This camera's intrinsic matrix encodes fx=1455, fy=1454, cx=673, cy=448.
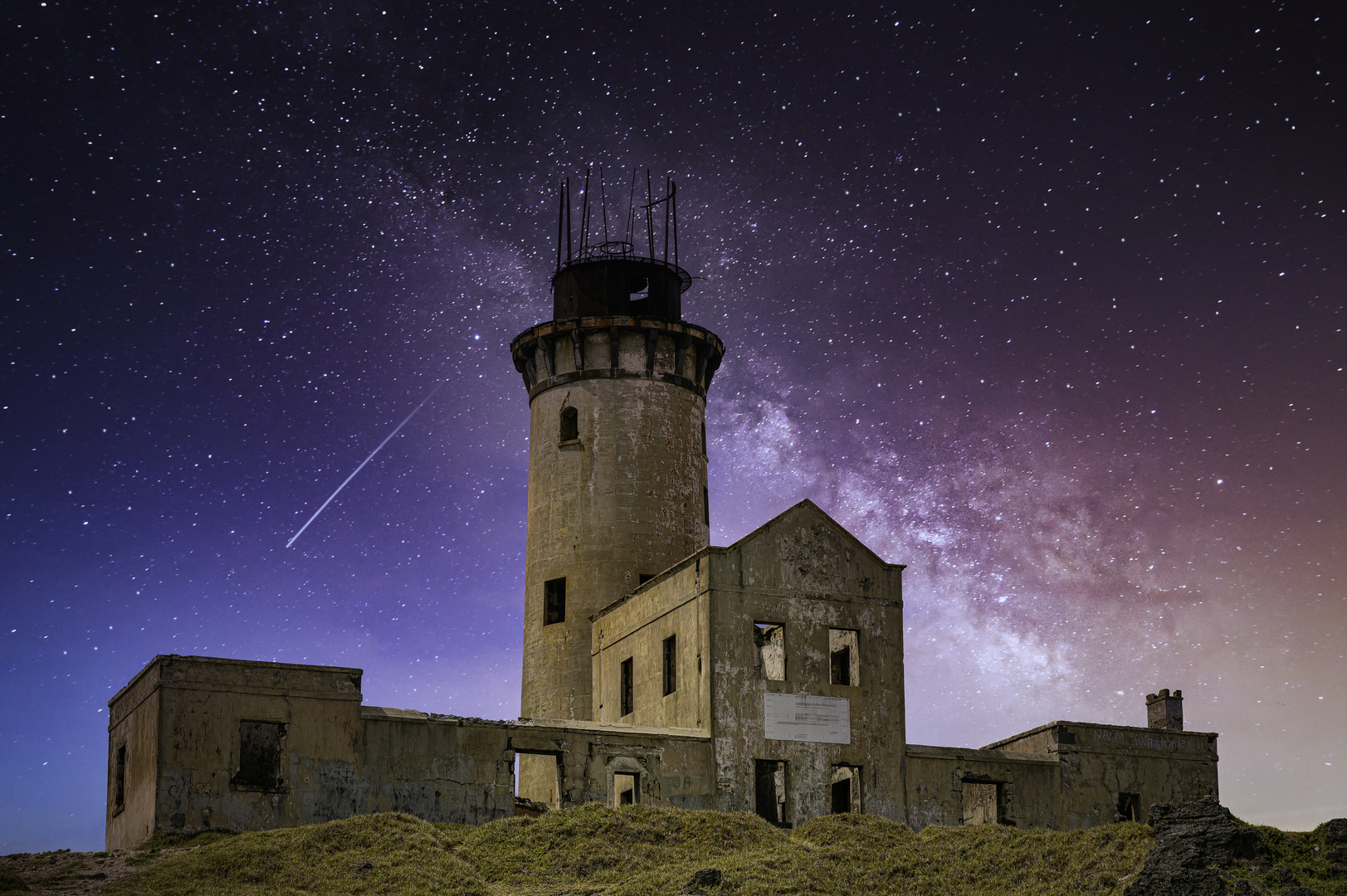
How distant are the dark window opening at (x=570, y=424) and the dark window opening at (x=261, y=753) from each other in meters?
15.1

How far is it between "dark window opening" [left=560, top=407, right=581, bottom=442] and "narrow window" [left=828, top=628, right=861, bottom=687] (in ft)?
36.0

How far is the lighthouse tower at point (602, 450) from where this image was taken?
42.6 meters

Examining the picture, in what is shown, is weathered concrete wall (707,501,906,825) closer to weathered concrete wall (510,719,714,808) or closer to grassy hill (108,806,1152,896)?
weathered concrete wall (510,719,714,808)

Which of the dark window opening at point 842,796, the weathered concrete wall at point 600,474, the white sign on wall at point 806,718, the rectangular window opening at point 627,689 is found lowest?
the dark window opening at point 842,796

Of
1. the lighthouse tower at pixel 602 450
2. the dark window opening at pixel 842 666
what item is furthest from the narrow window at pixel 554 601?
the dark window opening at pixel 842 666

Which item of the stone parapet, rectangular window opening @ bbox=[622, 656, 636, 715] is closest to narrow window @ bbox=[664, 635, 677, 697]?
rectangular window opening @ bbox=[622, 656, 636, 715]

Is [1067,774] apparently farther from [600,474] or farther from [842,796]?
[600,474]

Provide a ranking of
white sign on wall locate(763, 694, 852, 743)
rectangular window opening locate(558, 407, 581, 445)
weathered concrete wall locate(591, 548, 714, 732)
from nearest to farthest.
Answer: white sign on wall locate(763, 694, 852, 743), weathered concrete wall locate(591, 548, 714, 732), rectangular window opening locate(558, 407, 581, 445)

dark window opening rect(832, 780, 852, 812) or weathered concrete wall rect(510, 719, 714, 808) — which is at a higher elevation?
weathered concrete wall rect(510, 719, 714, 808)

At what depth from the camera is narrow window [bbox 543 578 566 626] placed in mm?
42969

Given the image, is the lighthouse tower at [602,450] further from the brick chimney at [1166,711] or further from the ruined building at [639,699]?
the brick chimney at [1166,711]

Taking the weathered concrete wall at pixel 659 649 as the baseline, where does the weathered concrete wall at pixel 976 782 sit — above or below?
below

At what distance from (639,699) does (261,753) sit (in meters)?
10.3

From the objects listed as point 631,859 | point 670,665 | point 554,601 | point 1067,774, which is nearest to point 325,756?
point 631,859
